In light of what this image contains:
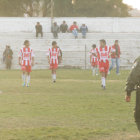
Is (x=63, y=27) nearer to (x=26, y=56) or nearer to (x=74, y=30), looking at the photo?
(x=74, y=30)

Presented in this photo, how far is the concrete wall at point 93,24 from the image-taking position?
184 feet

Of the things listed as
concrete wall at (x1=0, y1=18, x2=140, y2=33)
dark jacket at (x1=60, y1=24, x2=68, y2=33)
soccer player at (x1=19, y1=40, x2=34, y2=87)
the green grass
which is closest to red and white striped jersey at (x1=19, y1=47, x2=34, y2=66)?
soccer player at (x1=19, y1=40, x2=34, y2=87)

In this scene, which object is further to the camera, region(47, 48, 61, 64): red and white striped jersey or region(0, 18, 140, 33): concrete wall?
region(0, 18, 140, 33): concrete wall

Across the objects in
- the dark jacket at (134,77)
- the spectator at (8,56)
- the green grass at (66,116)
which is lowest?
the green grass at (66,116)

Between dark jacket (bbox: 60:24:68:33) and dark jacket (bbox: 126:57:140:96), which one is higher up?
dark jacket (bbox: 60:24:68:33)

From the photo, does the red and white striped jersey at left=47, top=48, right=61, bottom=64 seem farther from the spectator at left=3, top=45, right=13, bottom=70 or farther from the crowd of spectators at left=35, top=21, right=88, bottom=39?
the crowd of spectators at left=35, top=21, right=88, bottom=39

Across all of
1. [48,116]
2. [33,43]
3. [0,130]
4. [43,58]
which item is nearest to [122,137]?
[0,130]

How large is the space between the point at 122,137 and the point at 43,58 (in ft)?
115

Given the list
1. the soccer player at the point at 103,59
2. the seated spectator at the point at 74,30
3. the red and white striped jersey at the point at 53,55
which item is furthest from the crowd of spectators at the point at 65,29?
the soccer player at the point at 103,59

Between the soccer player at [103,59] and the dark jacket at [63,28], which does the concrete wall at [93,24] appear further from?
the soccer player at [103,59]

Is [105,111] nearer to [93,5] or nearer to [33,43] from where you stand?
[33,43]

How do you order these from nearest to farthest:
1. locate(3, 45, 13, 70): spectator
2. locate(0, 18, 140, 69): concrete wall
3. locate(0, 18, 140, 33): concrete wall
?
locate(3, 45, 13, 70): spectator
locate(0, 18, 140, 69): concrete wall
locate(0, 18, 140, 33): concrete wall

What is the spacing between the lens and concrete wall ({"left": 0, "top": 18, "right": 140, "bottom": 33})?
2206 inches

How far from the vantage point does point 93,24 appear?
185 feet
